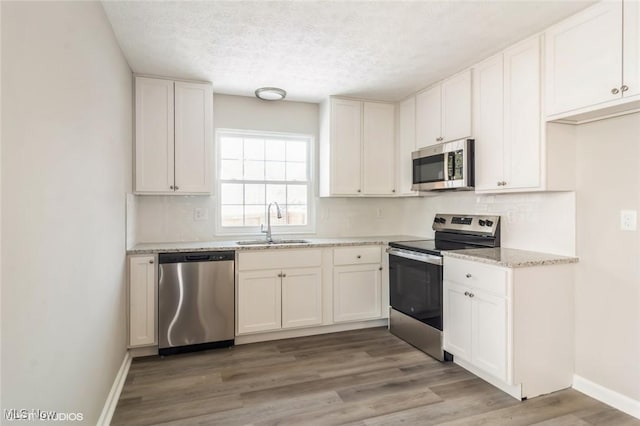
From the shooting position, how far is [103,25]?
7.13ft

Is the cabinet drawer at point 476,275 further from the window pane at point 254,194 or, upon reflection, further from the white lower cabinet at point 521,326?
the window pane at point 254,194

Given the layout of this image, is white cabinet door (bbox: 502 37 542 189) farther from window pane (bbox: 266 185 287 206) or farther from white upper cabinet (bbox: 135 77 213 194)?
white upper cabinet (bbox: 135 77 213 194)

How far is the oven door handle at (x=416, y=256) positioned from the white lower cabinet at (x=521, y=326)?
33 centimetres

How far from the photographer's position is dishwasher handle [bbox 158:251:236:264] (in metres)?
3.05

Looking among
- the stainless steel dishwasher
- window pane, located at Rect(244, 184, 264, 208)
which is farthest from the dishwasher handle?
window pane, located at Rect(244, 184, 264, 208)

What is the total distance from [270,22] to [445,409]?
8.79 feet

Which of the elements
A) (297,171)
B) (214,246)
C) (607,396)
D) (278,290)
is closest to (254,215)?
(297,171)

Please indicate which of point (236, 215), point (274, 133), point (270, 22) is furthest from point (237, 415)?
point (274, 133)

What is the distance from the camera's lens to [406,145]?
3947mm

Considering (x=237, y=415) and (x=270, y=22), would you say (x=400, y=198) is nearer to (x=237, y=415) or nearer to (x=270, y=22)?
(x=270, y=22)

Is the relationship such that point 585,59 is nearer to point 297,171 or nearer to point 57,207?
point 297,171

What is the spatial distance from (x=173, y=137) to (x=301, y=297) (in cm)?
191

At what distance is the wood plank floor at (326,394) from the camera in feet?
7.06

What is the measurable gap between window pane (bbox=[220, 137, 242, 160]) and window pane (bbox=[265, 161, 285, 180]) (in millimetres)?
332
